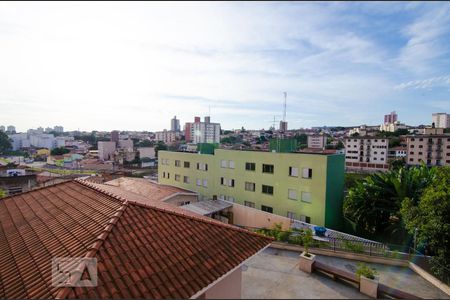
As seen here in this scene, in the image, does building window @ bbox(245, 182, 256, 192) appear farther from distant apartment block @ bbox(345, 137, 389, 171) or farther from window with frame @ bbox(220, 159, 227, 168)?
distant apartment block @ bbox(345, 137, 389, 171)

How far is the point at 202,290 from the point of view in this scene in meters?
5.04

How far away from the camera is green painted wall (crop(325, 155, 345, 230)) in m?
21.9

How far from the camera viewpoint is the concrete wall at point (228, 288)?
212 inches

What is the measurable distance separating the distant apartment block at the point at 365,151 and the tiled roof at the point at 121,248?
73.5 m

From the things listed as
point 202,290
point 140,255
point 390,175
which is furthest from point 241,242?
point 390,175

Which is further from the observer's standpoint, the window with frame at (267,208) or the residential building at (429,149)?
the residential building at (429,149)

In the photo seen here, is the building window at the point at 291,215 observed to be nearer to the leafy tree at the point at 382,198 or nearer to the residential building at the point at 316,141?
the leafy tree at the point at 382,198

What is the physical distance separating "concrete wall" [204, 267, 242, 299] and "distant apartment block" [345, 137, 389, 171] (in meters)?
73.6

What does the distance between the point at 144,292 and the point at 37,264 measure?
9.61ft

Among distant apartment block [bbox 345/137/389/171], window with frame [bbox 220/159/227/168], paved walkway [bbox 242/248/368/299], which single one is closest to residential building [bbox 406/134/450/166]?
distant apartment block [bbox 345/137/389/171]

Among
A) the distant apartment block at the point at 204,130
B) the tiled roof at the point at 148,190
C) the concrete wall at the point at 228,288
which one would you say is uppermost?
the distant apartment block at the point at 204,130

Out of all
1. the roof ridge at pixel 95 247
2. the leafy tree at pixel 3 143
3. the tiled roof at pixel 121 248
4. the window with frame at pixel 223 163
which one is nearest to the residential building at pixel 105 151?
the leafy tree at pixel 3 143

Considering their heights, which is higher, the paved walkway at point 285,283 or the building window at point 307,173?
the building window at point 307,173

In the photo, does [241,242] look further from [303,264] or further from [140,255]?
[303,264]
